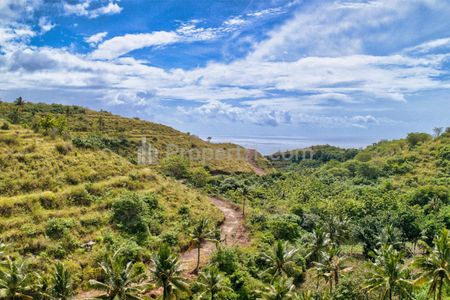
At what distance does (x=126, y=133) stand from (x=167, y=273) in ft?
369

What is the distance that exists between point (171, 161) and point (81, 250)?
239ft

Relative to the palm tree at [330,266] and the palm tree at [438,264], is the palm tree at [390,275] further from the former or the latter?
the palm tree at [330,266]

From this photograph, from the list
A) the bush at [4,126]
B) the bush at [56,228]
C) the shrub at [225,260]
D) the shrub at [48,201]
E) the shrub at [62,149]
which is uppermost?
the bush at [4,126]

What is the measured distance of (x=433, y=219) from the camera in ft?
320

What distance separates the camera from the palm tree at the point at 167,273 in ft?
137

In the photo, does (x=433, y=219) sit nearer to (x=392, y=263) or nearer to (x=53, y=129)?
(x=392, y=263)

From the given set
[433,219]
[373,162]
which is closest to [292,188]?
[433,219]

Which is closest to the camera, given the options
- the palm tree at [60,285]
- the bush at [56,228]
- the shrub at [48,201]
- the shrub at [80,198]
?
the palm tree at [60,285]

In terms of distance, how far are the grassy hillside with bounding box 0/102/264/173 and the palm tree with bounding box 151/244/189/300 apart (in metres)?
82.1

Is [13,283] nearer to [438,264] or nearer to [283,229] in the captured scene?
[438,264]

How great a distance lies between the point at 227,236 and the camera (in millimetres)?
75125

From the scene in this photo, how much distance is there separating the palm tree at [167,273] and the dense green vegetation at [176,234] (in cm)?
12

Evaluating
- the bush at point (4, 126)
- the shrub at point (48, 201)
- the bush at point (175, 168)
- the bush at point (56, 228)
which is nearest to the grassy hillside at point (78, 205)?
the bush at point (56, 228)

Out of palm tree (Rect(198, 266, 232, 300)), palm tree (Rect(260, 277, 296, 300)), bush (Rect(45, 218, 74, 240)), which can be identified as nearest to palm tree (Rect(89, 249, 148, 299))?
palm tree (Rect(198, 266, 232, 300))
